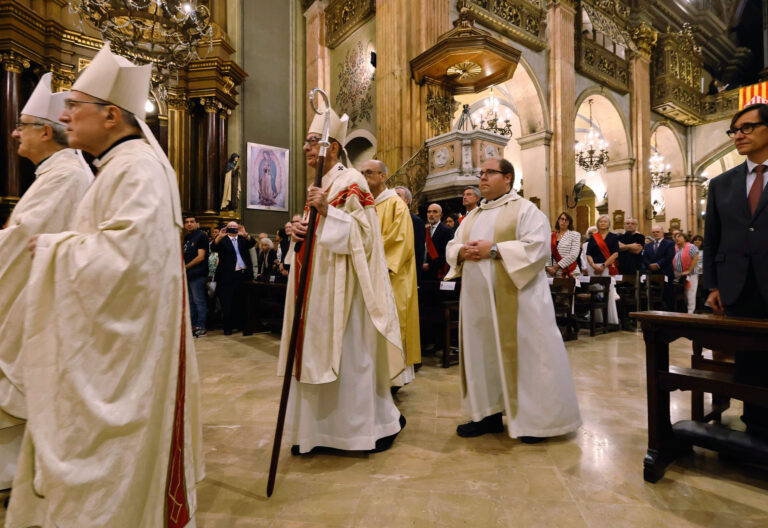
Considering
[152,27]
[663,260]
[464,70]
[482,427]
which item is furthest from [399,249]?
[464,70]

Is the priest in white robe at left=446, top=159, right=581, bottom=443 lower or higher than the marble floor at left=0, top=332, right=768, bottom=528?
higher

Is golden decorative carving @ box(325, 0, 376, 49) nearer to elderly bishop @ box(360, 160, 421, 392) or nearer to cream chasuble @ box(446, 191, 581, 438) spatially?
elderly bishop @ box(360, 160, 421, 392)

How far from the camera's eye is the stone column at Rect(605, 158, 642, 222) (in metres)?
15.5

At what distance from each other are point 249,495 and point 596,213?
70.4 feet

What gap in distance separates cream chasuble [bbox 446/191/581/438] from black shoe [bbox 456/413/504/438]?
7 cm

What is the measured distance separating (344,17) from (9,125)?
8139 mm

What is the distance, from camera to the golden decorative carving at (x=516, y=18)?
1046 centimetres

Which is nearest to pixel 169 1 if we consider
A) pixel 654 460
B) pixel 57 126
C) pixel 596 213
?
pixel 57 126

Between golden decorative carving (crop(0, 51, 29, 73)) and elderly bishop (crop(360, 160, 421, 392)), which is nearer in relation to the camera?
elderly bishop (crop(360, 160, 421, 392))

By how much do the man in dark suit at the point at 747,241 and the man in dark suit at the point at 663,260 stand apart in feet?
19.1

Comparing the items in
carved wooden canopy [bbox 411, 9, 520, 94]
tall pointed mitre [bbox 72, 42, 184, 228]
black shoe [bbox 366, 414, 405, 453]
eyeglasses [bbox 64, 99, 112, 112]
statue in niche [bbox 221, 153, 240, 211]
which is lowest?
black shoe [bbox 366, 414, 405, 453]

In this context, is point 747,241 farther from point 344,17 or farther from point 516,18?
point 344,17

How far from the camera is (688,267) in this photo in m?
9.27

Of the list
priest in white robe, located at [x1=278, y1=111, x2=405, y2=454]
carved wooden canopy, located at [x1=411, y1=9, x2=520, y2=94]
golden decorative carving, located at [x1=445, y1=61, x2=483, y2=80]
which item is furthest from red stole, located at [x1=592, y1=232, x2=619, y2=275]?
priest in white robe, located at [x1=278, y1=111, x2=405, y2=454]
